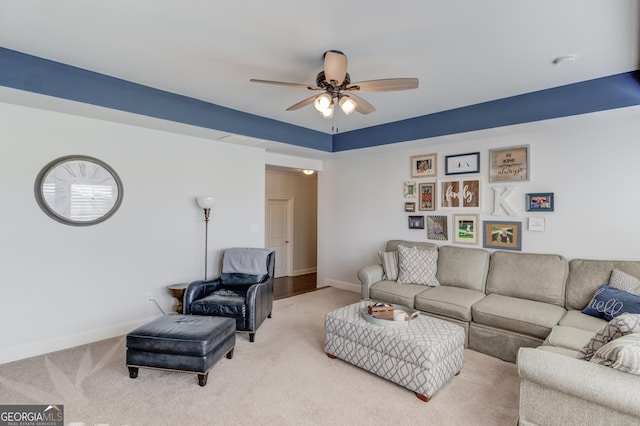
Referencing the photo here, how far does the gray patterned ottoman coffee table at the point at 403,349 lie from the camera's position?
2.36 m

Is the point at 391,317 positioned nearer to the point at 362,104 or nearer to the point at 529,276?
the point at 529,276

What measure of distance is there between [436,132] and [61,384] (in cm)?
467

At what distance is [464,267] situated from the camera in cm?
392

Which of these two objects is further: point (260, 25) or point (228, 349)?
point (228, 349)

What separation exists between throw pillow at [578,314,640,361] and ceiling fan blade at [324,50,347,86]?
238 cm

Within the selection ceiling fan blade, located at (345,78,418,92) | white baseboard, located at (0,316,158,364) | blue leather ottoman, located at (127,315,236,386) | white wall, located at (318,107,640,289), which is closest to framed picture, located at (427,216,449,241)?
white wall, located at (318,107,640,289)

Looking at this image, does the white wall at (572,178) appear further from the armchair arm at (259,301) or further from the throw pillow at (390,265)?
the armchair arm at (259,301)

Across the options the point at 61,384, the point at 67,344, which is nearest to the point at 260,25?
the point at 61,384

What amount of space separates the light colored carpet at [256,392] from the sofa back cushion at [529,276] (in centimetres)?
88

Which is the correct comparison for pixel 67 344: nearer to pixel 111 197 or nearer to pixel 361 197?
pixel 111 197

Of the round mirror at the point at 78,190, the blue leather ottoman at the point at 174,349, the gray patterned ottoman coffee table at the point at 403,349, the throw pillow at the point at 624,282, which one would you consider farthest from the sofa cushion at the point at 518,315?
the round mirror at the point at 78,190

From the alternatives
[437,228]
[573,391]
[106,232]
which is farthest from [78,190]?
[437,228]

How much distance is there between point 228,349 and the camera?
113 inches

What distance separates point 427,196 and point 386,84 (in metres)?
2.58
